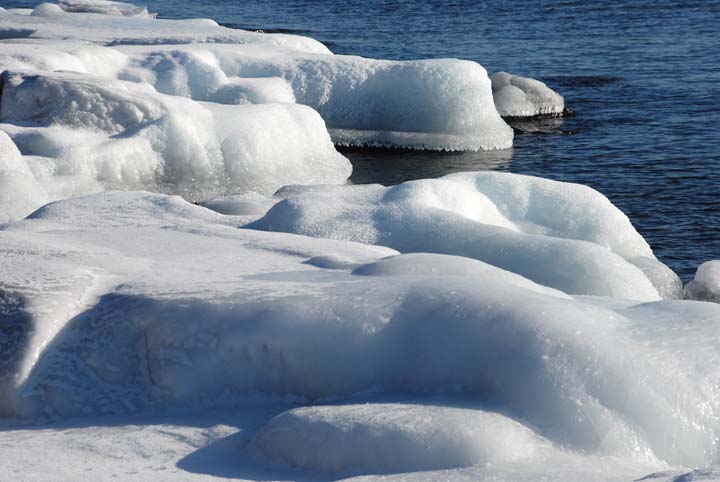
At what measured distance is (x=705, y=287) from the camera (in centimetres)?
850

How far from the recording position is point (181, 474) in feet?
13.0

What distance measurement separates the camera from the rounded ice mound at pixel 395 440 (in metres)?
3.93

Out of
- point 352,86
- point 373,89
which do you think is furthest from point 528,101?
point 352,86

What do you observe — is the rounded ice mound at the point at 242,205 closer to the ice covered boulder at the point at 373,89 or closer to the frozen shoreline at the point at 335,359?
the frozen shoreline at the point at 335,359

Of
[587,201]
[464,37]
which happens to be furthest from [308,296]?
[464,37]

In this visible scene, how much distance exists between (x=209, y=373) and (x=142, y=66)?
966 cm

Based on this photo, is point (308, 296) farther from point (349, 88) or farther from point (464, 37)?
point (464, 37)

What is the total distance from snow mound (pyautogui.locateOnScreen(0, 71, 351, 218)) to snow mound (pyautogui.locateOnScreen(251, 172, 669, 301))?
2946 millimetres

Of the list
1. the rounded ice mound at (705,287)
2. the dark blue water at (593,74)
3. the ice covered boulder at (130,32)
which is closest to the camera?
the rounded ice mound at (705,287)

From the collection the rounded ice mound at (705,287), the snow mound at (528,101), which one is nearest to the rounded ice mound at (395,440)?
the rounded ice mound at (705,287)

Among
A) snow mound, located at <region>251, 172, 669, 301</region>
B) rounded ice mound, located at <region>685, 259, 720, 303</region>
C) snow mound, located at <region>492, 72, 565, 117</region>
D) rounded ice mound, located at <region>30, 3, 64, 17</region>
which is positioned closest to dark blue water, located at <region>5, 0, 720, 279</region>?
snow mound, located at <region>492, 72, 565, 117</region>

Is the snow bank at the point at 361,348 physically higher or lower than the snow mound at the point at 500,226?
higher

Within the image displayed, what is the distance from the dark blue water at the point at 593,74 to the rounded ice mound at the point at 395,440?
20.7ft

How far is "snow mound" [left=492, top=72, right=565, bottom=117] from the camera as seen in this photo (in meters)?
16.9
